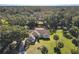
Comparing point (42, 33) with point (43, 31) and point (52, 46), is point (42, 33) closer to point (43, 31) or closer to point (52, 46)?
point (43, 31)

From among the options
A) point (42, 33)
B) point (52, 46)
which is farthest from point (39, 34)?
point (52, 46)

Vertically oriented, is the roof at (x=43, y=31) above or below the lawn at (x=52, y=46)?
above

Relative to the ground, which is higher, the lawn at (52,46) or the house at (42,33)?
the house at (42,33)

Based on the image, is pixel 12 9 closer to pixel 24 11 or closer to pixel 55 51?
pixel 24 11

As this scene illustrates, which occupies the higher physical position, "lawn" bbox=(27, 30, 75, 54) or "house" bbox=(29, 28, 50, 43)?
"house" bbox=(29, 28, 50, 43)

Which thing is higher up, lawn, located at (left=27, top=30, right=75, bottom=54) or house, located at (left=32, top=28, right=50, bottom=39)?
house, located at (left=32, top=28, right=50, bottom=39)

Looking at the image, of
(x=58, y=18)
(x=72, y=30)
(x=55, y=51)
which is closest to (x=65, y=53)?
(x=55, y=51)

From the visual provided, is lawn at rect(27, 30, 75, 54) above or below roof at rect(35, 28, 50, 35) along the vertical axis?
below

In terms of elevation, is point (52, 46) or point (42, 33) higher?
point (42, 33)
